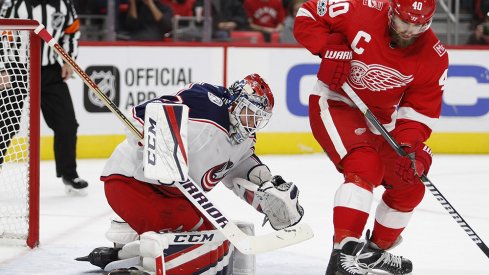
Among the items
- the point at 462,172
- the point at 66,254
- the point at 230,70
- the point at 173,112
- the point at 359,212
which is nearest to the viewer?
the point at 173,112

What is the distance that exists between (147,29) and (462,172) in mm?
2161

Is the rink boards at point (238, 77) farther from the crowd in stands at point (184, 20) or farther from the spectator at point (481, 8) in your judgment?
the spectator at point (481, 8)

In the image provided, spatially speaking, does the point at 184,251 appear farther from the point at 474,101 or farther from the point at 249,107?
the point at 474,101

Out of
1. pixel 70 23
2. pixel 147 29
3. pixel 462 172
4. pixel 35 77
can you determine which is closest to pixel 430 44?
pixel 35 77

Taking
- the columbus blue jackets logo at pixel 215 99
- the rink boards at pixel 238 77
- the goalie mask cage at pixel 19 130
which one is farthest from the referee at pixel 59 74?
the columbus blue jackets logo at pixel 215 99

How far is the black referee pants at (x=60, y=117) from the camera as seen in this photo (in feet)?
16.5

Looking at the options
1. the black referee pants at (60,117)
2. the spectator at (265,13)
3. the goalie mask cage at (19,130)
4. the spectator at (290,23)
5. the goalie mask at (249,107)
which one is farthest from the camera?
the spectator at (265,13)

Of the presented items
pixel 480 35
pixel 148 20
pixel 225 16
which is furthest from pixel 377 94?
pixel 480 35

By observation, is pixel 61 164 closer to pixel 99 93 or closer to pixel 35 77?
→ pixel 35 77

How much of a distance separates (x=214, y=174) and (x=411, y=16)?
764 mm

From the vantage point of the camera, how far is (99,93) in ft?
11.4

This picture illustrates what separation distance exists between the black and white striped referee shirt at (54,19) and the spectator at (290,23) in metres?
2.24

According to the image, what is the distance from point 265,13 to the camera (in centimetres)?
738

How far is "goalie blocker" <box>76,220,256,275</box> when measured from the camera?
9.80 feet
